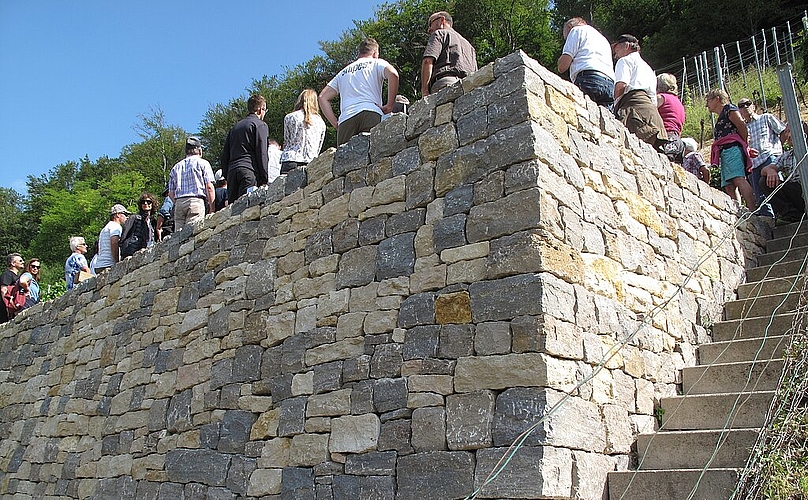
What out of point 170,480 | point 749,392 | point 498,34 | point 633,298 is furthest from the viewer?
point 498,34

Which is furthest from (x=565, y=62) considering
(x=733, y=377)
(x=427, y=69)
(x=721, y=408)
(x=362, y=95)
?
(x=721, y=408)

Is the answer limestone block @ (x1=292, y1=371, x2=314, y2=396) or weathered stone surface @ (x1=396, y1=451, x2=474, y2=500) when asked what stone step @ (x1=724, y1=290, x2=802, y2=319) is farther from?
limestone block @ (x1=292, y1=371, x2=314, y2=396)

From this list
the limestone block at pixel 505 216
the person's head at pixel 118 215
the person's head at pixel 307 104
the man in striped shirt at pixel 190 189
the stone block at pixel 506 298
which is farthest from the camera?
the person's head at pixel 118 215

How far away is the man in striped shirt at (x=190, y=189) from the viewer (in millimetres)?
7160

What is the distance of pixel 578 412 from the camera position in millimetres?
3600

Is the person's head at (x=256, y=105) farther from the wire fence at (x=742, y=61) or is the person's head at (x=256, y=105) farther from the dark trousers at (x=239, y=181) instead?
the wire fence at (x=742, y=61)

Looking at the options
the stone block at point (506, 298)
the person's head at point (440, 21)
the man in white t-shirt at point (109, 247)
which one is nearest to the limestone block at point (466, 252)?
the stone block at point (506, 298)

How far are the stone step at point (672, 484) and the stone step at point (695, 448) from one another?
0.16 metres

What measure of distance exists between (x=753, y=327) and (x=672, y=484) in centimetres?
169

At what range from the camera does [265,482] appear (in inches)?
183

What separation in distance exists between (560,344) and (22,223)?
105 feet

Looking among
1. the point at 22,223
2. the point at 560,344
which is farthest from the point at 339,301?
the point at 22,223

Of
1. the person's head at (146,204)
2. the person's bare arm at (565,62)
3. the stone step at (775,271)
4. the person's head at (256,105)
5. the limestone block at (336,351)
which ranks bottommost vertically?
the limestone block at (336,351)

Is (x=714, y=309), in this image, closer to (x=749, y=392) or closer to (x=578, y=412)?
(x=749, y=392)
